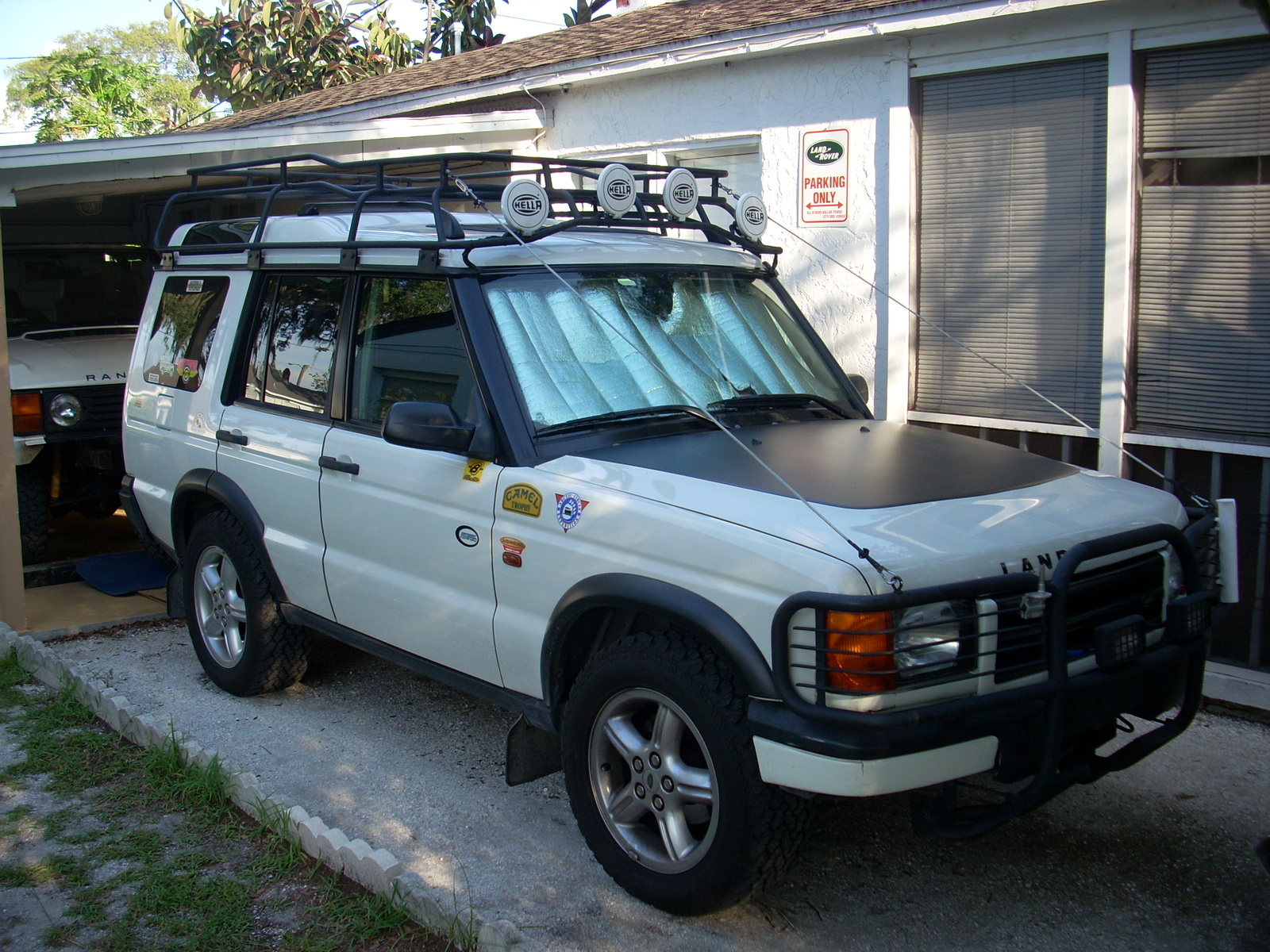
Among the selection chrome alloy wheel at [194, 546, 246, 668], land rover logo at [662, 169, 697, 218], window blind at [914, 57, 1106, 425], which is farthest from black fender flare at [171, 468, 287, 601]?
window blind at [914, 57, 1106, 425]

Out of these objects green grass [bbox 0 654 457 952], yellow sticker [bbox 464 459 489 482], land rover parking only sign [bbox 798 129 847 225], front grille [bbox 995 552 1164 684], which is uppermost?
land rover parking only sign [bbox 798 129 847 225]

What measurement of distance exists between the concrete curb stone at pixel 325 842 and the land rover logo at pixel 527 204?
2232 mm

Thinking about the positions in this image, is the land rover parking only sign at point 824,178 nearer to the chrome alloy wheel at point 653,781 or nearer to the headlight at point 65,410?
the chrome alloy wheel at point 653,781

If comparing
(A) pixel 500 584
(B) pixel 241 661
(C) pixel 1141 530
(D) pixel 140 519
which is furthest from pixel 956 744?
(D) pixel 140 519

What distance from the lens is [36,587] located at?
7.31 meters

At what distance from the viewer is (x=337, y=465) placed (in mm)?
4430

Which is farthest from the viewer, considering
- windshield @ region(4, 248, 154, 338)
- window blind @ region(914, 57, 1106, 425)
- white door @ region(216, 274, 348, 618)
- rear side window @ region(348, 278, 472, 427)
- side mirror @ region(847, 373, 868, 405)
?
windshield @ region(4, 248, 154, 338)

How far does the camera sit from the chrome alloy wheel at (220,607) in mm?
5316

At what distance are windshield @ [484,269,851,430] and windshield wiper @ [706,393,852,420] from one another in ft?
0.07

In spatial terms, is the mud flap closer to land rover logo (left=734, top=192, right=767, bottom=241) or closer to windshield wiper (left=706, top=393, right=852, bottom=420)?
windshield wiper (left=706, top=393, right=852, bottom=420)

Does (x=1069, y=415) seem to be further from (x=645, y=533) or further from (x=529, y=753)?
(x=529, y=753)

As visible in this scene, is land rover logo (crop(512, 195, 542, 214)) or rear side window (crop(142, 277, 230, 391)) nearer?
land rover logo (crop(512, 195, 542, 214))

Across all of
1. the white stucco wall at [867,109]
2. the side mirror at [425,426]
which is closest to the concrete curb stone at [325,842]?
the side mirror at [425,426]

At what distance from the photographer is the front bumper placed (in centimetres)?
285
